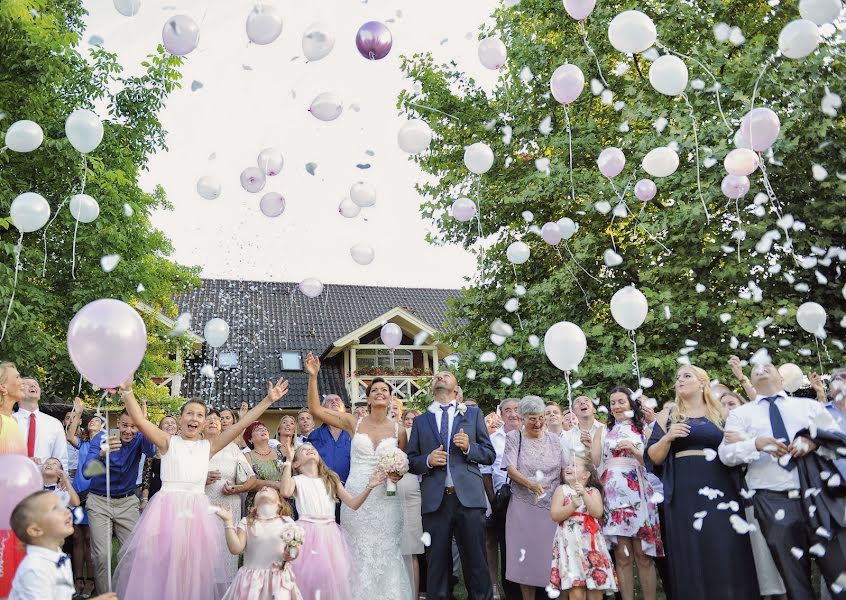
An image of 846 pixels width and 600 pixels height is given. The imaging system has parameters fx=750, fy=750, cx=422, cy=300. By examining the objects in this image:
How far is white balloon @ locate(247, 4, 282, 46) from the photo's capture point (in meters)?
5.30

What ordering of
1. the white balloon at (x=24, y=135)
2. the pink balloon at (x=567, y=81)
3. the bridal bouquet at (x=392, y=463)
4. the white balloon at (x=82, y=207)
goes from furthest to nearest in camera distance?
the white balloon at (x=82, y=207) → the pink balloon at (x=567, y=81) → the white balloon at (x=24, y=135) → the bridal bouquet at (x=392, y=463)

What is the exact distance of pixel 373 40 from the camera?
559 centimetres

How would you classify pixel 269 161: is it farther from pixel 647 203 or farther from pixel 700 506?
pixel 647 203

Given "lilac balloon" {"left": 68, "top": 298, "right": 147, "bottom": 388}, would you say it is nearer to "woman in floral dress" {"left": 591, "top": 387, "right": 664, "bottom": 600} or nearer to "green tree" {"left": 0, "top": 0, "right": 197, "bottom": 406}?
"woman in floral dress" {"left": 591, "top": 387, "right": 664, "bottom": 600}

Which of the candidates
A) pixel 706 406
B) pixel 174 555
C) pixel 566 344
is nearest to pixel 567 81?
pixel 566 344

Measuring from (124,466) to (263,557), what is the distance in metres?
2.54

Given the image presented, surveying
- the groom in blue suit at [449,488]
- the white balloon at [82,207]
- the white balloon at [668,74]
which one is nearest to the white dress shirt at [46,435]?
the white balloon at [82,207]

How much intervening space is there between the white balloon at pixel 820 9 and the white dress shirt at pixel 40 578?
5762 mm

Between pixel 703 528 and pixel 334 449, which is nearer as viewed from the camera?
pixel 703 528

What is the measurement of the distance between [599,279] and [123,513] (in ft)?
22.0

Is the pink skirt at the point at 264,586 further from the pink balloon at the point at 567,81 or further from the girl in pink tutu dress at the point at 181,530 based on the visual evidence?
the pink balloon at the point at 567,81

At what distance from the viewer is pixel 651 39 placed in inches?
233

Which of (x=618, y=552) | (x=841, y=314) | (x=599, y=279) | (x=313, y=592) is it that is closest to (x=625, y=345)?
(x=599, y=279)

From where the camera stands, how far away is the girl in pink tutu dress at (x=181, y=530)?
473 cm
